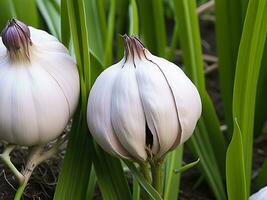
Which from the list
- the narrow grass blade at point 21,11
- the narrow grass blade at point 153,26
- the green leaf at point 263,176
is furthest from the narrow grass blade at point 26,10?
the green leaf at point 263,176

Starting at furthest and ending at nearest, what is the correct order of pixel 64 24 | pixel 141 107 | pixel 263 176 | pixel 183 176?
1. pixel 183 176
2. pixel 263 176
3. pixel 64 24
4. pixel 141 107

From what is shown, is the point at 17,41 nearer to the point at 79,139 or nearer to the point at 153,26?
the point at 79,139

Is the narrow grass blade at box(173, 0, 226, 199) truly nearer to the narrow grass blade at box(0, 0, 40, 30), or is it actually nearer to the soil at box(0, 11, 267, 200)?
the soil at box(0, 11, 267, 200)

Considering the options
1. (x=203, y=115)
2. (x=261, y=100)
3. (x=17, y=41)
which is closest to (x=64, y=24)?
(x=17, y=41)

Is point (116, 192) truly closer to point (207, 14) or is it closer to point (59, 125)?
point (59, 125)

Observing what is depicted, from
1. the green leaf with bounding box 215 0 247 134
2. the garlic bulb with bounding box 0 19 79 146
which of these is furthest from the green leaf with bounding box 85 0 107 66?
the garlic bulb with bounding box 0 19 79 146

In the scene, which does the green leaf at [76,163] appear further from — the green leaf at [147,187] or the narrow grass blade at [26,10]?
the narrow grass blade at [26,10]

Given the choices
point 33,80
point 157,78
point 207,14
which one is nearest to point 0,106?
point 33,80

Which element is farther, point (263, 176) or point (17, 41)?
point (263, 176)
